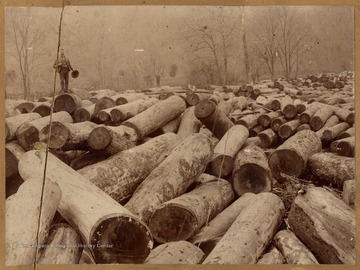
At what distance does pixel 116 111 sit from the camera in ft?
16.5

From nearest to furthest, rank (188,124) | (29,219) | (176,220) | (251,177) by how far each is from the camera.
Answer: (29,219), (176,220), (251,177), (188,124)

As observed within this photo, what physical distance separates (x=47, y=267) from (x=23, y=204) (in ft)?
1.79

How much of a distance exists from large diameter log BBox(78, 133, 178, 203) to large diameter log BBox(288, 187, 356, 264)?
5.22 feet

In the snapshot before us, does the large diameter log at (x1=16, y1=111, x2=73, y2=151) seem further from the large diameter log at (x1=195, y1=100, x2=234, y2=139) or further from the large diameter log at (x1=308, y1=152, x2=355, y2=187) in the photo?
the large diameter log at (x1=308, y1=152, x2=355, y2=187)

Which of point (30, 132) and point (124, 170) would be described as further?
point (30, 132)

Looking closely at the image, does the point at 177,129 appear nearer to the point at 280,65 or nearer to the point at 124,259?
the point at 280,65

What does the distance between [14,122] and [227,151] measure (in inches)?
96.9

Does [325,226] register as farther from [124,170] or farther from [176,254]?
[124,170]

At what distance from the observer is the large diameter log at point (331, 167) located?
4387 millimetres

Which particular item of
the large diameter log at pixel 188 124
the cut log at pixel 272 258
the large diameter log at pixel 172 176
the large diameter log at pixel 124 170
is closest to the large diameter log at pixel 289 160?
the large diameter log at pixel 172 176

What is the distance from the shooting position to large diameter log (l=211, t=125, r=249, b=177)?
4367 millimetres

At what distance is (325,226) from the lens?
316cm

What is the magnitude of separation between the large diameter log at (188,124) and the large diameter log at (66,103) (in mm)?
1464

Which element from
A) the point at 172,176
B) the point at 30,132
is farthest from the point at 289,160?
the point at 30,132
